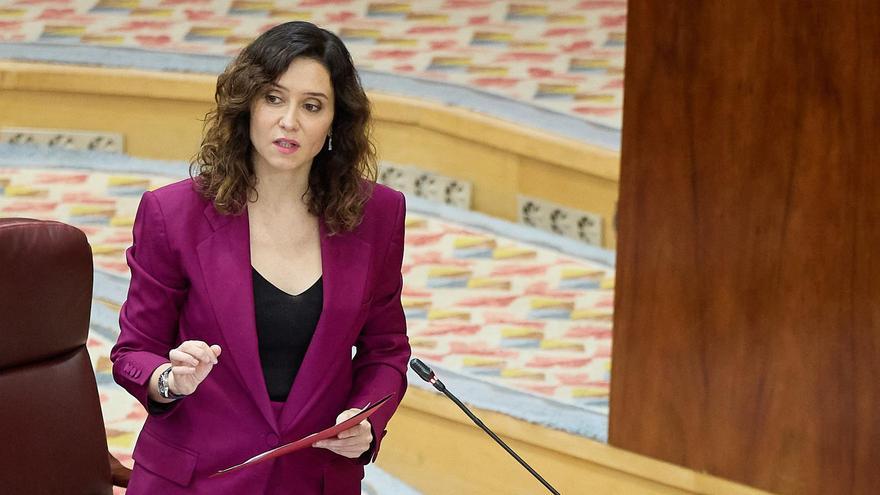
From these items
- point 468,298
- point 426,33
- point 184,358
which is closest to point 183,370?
point 184,358

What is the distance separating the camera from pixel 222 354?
1.21 meters

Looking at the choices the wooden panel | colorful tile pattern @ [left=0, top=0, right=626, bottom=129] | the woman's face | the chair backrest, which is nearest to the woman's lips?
the woman's face

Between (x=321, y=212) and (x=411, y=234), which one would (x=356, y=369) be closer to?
(x=321, y=212)

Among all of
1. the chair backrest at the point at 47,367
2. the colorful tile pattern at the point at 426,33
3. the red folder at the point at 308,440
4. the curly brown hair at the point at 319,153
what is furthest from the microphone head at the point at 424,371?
the colorful tile pattern at the point at 426,33

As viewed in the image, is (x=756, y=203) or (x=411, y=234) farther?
(x=411, y=234)

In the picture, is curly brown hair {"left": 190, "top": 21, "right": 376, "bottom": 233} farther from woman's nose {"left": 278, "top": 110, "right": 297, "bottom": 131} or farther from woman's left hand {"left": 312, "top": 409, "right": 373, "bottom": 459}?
woman's left hand {"left": 312, "top": 409, "right": 373, "bottom": 459}

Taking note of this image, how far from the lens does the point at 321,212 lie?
128 cm

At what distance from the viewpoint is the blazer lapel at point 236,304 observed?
47.4 inches

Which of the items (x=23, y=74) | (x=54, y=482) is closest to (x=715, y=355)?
(x=54, y=482)

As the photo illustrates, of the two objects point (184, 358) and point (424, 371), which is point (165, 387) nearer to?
point (184, 358)

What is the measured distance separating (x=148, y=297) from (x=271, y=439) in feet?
0.54

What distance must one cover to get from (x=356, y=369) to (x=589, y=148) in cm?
194

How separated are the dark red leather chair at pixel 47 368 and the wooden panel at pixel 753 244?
894 millimetres

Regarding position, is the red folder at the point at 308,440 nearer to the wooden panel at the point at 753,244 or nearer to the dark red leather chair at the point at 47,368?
the dark red leather chair at the point at 47,368
